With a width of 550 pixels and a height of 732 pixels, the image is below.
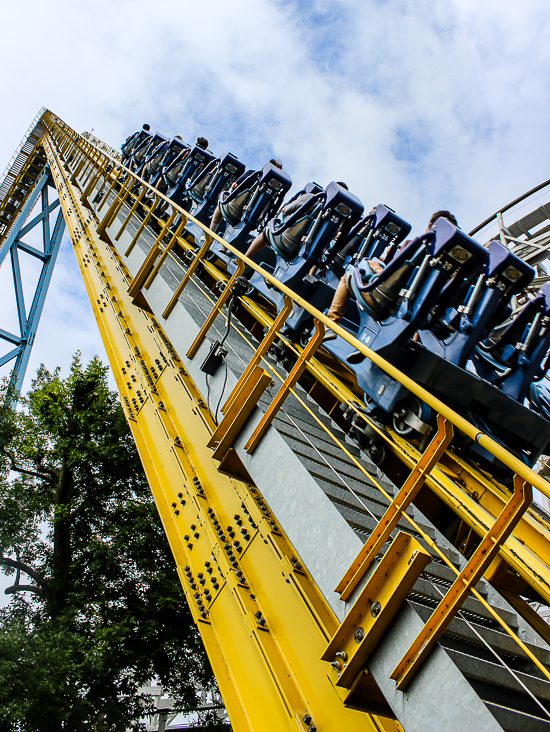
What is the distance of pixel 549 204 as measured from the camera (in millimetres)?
9836

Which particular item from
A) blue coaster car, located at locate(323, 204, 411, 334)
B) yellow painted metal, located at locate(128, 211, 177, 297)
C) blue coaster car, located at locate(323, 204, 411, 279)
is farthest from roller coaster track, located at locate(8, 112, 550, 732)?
blue coaster car, located at locate(323, 204, 411, 279)

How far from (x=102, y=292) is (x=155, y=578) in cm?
497

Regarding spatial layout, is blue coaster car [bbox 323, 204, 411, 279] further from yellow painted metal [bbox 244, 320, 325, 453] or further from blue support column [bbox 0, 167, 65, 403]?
blue support column [bbox 0, 167, 65, 403]

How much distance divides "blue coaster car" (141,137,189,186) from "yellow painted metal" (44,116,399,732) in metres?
5.48

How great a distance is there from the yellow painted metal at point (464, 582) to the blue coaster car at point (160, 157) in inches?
371

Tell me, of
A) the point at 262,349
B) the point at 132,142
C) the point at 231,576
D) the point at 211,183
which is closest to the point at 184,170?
the point at 211,183

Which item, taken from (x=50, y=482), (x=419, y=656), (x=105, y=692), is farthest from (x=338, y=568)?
(x=50, y=482)

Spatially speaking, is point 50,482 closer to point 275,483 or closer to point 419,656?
point 275,483

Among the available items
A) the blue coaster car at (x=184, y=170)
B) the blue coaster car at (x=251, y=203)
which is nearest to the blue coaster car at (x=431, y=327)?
the blue coaster car at (x=251, y=203)

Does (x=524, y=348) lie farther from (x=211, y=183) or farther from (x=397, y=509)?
(x=211, y=183)

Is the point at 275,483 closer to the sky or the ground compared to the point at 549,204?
closer to the ground

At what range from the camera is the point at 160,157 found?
35.8 ft

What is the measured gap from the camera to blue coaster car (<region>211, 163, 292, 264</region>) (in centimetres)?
716

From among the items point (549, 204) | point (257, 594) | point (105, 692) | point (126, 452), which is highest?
point (549, 204)
